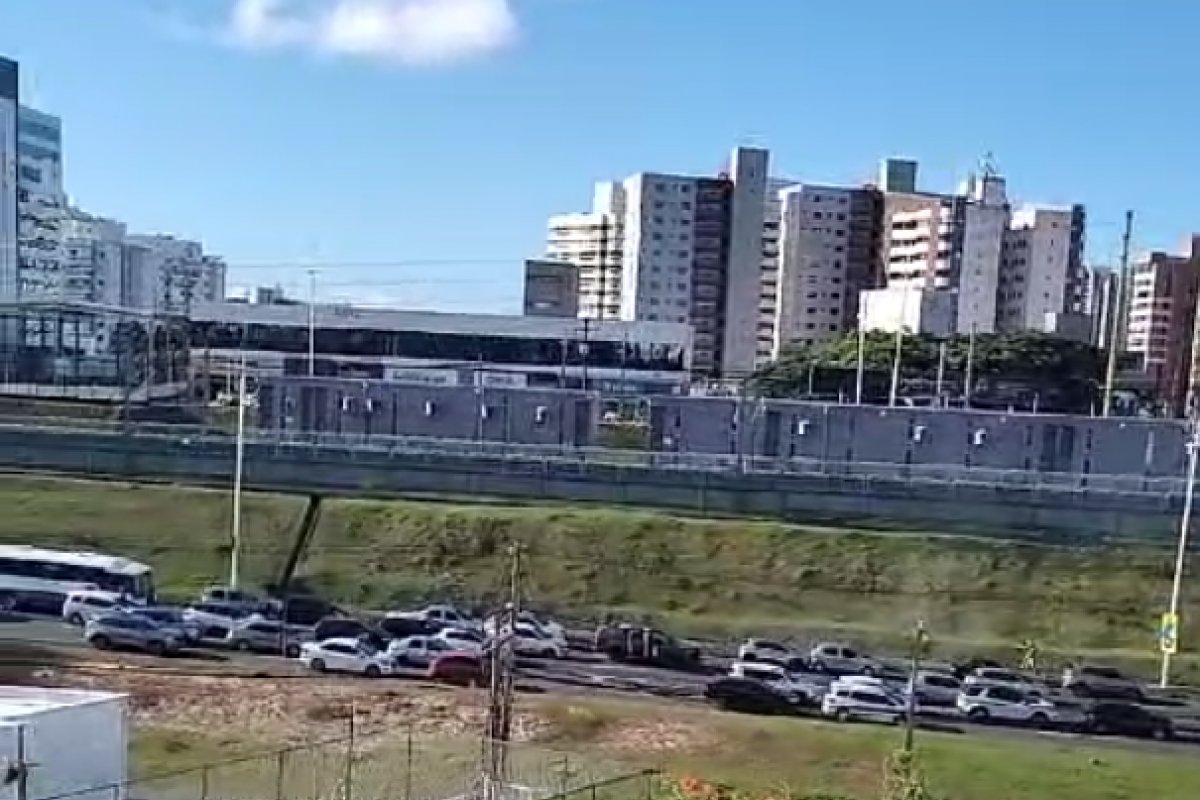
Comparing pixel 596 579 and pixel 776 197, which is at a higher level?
pixel 776 197

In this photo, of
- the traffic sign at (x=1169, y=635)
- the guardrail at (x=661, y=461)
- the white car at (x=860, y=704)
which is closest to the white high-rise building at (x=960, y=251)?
the guardrail at (x=661, y=461)

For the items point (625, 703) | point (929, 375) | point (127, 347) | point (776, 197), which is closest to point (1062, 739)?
point (625, 703)

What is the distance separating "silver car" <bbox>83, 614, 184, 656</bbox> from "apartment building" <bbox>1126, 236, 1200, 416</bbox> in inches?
2059

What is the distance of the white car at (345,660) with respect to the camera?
26000 mm

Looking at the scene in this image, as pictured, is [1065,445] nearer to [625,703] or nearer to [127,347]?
[625,703]

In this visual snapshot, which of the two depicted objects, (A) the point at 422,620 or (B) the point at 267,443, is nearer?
(A) the point at 422,620

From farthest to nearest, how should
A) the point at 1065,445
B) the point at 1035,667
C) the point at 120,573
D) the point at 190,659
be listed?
1. the point at 1065,445
2. the point at 120,573
3. the point at 1035,667
4. the point at 190,659

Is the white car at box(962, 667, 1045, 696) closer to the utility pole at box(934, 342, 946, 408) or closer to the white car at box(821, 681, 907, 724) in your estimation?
the white car at box(821, 681, 907, 724)

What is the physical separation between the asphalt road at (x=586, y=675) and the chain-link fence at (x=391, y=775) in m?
4.51

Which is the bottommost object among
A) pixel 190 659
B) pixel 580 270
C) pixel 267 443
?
pixel 190 659

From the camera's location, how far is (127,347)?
221ft

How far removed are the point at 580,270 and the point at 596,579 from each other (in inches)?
2727

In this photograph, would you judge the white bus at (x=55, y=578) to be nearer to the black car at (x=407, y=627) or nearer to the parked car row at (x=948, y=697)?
the black car at (x=407, y=627)

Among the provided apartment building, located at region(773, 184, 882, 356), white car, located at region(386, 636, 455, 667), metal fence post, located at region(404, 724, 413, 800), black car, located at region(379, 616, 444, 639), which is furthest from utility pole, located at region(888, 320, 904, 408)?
metal fence post, located at region(404, 724, 413, 800)
